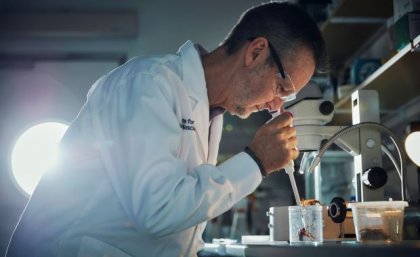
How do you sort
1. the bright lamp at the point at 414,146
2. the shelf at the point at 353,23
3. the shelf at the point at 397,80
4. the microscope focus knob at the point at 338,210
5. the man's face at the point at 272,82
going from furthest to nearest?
the shelf at the point at 353,23 < the shelf at the point at 397,80 < the bright lamp at the point at 414,146 < the man's face at the point at 272,82 < the microscope focus knob at the point at 338,210

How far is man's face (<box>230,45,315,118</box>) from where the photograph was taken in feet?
5.10

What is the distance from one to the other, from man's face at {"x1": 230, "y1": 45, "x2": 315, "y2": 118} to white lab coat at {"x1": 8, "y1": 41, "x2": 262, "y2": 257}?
145mm

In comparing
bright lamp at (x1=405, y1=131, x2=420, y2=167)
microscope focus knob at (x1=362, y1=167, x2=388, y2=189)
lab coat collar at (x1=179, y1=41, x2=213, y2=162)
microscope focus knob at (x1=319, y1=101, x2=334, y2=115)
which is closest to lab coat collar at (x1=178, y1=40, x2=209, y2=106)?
lab coat collar at (x1=179, y1=41, x2=213, y2=162)

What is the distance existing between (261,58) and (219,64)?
138 millimetres

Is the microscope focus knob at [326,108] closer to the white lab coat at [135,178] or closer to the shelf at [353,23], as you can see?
the white lab coat at [135,178]

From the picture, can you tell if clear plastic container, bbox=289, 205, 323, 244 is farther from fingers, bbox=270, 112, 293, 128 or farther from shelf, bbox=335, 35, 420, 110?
shelf, bbox=335, 35, 420, 110

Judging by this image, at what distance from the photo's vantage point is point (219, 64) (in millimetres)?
1622

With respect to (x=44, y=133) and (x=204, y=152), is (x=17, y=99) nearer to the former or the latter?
(x=44, y=133)

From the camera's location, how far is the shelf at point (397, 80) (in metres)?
2.10

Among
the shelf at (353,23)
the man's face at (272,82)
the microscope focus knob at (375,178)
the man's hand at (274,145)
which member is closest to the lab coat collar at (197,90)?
the man's face at (272,82)

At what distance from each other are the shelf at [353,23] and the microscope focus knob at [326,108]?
1218 millimetres

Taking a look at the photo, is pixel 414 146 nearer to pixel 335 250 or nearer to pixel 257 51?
pixel 257 51

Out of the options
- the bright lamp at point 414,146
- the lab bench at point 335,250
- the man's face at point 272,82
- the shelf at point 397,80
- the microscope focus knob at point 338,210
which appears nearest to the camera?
the lab bench at point 335,250

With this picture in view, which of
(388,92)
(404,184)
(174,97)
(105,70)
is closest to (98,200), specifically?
(174,97)
